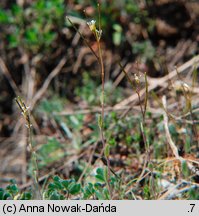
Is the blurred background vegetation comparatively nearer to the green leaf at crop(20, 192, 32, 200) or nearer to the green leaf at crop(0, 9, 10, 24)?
the green leaf at crop(0, 9, 10, 24)

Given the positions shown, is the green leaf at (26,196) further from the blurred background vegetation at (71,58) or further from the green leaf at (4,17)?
the green leaf at (4,17)

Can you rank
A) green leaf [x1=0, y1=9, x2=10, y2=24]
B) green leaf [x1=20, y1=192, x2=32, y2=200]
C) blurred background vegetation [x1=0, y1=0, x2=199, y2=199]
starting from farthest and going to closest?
green leaf [x1=0, y1=9, x2=10, y2=24], blurred background vegetation [x1=0, y1=0, x2=199, y2=199], green leaf [x1=20, y1=192, x2=32, y2=200]

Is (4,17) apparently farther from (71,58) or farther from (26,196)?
(26,196)

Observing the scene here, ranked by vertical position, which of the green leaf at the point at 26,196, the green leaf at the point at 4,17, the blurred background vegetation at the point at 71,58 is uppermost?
the green leaf at the point at 4,17

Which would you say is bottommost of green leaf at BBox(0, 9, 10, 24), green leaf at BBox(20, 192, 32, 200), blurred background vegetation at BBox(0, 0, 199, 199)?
green leaf at BBox(20, 192, 32, 200)

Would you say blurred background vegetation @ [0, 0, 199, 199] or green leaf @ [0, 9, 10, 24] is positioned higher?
green leaf @ [0, 9, 10, 24]

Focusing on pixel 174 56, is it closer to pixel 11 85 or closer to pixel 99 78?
pixel 99 78

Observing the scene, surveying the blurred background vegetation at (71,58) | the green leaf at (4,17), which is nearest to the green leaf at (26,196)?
the blurred background vegetation at (71,58)

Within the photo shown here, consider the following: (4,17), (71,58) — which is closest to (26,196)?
(71,58)

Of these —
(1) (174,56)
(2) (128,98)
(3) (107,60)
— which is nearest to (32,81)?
(3) (107,60)

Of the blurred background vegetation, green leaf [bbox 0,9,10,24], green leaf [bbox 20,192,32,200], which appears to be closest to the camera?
green leaf [bbox 20,192,32,200]

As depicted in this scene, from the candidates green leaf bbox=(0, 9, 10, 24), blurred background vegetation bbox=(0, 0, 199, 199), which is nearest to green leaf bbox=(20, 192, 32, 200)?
blurred background vegetation bbox=(0, 0, 199, 199)
